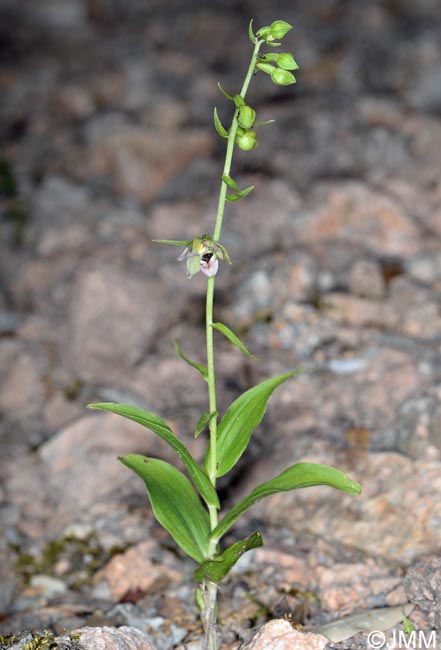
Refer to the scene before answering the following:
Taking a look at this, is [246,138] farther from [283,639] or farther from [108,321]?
[108,321]

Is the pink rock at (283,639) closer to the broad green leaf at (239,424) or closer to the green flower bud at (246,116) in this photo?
the broad green leaf at (239,424)

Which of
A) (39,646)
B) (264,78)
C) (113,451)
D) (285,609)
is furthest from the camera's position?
(264,78)

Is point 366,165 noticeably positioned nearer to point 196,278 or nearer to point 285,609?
point 196,278

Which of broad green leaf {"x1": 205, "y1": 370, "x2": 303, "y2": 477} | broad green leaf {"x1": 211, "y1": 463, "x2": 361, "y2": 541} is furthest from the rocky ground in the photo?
broad green leaf {"x1": 205, "y1": 370, "x2": 303, "y2": 477}

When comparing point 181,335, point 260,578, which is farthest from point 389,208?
point 260,578

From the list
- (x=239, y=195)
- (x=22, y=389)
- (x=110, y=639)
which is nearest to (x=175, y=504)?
(x=110, y=639)

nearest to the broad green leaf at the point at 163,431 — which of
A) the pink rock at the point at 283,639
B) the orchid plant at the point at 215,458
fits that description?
the orchid plant at the point at 215,458

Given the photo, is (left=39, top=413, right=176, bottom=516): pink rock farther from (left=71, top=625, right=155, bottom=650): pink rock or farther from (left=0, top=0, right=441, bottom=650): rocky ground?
(left=71, top=625, right=155, bottom=650): pink rock
